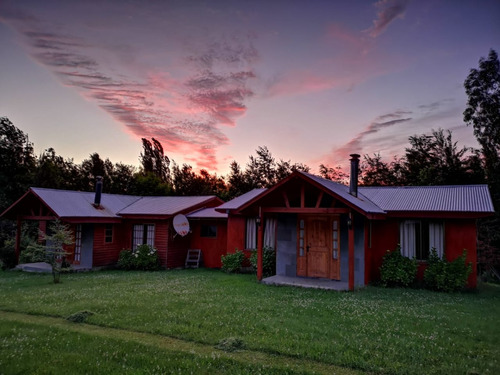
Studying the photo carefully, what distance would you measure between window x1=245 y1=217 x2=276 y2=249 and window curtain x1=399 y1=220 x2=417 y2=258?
19.5 ft

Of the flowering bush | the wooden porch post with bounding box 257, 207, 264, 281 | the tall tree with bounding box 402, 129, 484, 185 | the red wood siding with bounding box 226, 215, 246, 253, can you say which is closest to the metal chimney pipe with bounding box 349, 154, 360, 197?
the wooden porch post with bounding box 257, 207, 264, 281

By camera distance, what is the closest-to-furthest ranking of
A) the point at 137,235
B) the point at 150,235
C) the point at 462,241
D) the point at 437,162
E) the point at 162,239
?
1. the point at 462,241
2. the point at 162,239
3. the point at 150,235
4. the point at 137,235
5. the point at 437,162

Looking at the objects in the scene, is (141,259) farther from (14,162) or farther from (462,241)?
(14,162)

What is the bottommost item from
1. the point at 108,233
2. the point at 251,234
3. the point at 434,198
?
the point at 108,233

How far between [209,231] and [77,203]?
7.57 meters

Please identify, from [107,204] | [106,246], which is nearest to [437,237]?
[106,246]

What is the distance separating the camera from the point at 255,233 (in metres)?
18.5

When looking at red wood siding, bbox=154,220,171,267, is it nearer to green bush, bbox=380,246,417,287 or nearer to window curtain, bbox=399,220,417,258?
green bush, bbox=380,246,417,287

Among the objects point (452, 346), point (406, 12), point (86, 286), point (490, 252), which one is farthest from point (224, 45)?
point (490, 252)

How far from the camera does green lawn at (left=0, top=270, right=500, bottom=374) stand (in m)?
5.85

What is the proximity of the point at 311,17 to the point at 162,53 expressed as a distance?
20.8 feet

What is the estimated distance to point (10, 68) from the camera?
13844mm

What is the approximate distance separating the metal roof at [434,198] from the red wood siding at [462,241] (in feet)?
2.31

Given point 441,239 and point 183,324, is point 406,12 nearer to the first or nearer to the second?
point 441,239
